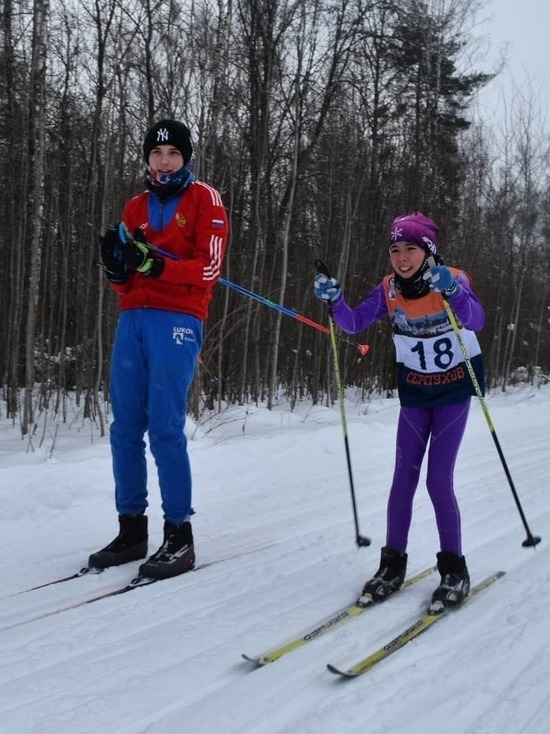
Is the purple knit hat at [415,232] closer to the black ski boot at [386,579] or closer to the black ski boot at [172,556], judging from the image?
the black ski boot at [386,579]

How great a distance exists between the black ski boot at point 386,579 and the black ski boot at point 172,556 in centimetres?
93

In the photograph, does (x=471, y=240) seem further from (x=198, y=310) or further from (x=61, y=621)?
(x=61, y=621)

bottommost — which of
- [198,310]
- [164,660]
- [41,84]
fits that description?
[164,660]

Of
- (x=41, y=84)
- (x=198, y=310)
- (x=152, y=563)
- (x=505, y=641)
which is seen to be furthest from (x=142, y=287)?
(x=41, y=84)

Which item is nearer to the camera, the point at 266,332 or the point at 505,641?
the point at 505,641

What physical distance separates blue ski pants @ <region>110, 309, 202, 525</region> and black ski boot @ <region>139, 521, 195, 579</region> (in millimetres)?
58

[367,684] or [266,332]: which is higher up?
[266,332]

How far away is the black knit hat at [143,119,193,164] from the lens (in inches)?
129

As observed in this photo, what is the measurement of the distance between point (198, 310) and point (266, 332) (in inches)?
388

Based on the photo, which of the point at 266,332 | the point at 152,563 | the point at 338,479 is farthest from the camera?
the point at 266,332

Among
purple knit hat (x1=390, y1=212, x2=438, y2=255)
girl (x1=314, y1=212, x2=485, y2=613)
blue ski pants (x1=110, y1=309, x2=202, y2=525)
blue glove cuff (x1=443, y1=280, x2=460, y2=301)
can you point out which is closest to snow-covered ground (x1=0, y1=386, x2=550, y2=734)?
girl (x1=314, y1=212, x2=485, y2=613)

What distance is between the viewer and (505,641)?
2434mm

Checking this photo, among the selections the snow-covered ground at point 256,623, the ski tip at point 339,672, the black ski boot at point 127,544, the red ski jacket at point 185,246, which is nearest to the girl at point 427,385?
the snow-covered ground at point 256,623

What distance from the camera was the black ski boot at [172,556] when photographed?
10.0ft
